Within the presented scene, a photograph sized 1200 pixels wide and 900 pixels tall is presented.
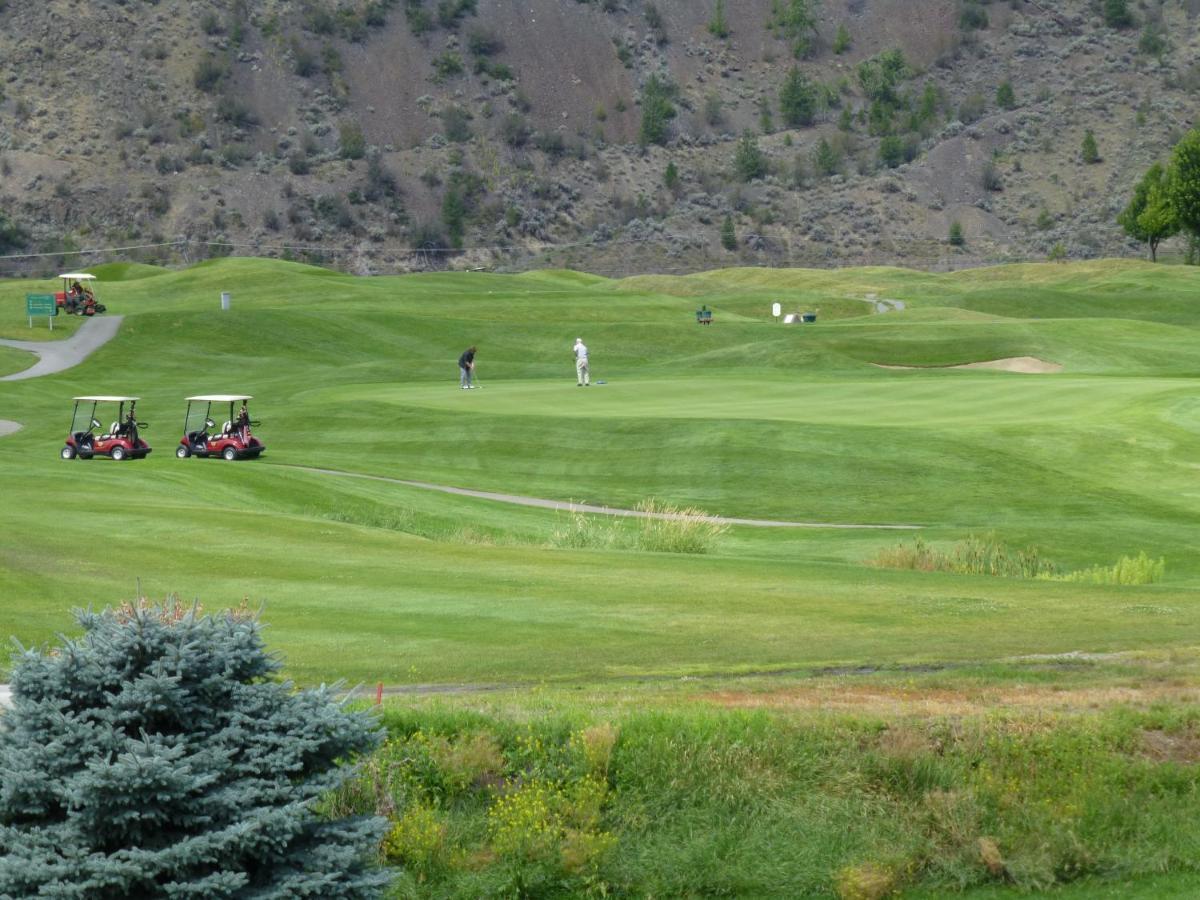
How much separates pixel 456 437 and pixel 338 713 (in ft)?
117

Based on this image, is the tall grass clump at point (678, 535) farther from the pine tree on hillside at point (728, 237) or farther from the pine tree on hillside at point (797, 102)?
the pine tree on hillside at point (797, 102)

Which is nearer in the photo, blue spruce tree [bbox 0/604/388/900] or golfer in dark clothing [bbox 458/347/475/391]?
blue spruce tree [bbox 0/604/388/900]

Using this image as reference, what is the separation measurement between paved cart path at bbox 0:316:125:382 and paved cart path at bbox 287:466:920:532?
2702 centimetres

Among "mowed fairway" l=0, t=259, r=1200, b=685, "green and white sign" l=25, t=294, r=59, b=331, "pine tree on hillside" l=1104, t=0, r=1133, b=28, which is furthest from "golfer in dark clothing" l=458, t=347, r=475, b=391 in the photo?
"pine tree on hillside" l=1104, t=0, r=1133, b=28

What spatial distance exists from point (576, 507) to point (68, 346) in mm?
40363

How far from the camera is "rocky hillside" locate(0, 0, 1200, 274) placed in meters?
148

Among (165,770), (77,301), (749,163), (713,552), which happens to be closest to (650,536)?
(713,552)

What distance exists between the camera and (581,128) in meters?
168

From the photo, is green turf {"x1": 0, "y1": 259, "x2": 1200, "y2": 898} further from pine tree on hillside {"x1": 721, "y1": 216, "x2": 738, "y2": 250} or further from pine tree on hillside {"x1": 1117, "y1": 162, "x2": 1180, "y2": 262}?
pine tree on hillside {"x1": 721, "y1": 216, "x2": 738, "y2": 250}

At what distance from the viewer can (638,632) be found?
61.4 ft

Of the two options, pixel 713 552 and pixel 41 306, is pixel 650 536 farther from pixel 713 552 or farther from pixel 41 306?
pixel 41 306

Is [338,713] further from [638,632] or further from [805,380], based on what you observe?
[805,380]

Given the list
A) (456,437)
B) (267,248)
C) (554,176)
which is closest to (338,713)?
(456,437)

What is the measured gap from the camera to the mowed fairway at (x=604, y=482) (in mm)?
18859
